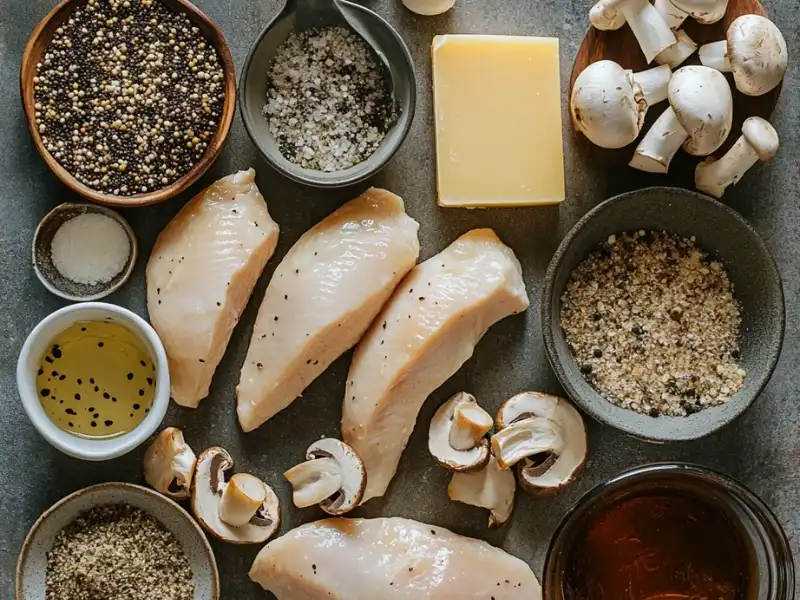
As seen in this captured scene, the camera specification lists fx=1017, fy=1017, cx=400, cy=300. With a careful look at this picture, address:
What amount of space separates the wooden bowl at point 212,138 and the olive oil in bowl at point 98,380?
26cm

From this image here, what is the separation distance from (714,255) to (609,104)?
399mm

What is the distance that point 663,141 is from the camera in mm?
2033

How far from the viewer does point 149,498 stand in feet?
6.55

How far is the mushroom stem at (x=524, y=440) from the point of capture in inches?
80.4

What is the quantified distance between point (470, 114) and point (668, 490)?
843 mm

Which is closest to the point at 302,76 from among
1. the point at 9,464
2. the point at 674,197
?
the point at 674,197

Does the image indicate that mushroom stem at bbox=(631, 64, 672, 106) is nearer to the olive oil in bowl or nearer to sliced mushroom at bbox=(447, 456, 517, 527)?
sliced mushroom at bbox=(447, 456, 517, 527)

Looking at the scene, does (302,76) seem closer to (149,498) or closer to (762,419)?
(149,498)

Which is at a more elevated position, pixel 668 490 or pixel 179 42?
pixel 179 42

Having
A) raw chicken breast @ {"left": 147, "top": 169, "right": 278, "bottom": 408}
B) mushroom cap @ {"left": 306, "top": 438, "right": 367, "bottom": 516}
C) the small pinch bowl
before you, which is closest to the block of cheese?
raw chicken breast @ {"left": 147, "top": 169, "right": 278, "bottom": 408}

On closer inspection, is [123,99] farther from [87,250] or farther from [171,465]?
[171,465]

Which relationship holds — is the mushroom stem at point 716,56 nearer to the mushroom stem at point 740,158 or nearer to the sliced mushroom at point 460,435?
the mushroom stem at point 740,158

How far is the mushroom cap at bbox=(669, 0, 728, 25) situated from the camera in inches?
77.8

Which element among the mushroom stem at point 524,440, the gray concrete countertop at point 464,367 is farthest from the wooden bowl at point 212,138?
the mushroom stem at point 524,440
